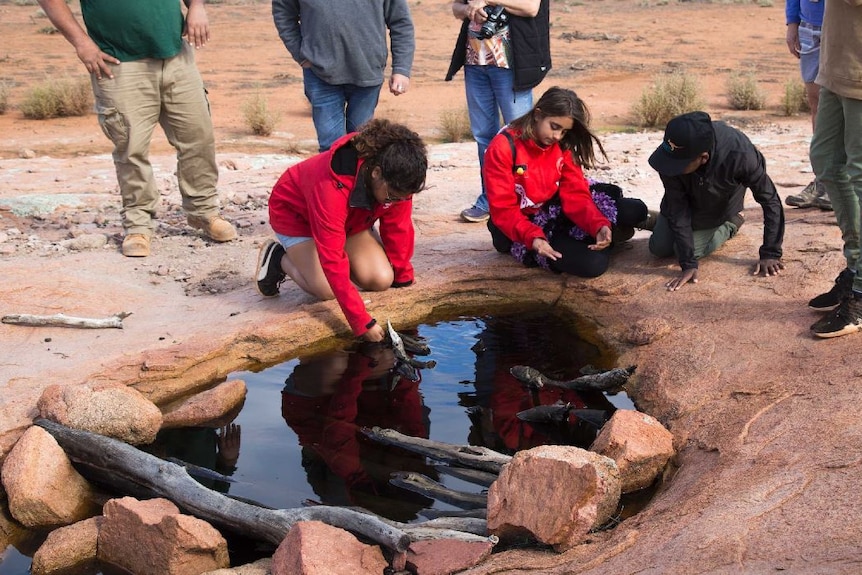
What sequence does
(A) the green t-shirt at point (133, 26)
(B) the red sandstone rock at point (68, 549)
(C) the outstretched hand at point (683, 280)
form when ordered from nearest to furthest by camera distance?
1. (B) the red sandstone rock at point (68, 549)
2. (C) the outstretched hand at point (683, 280)
3. (A) the green t-shirt at point (133, 26)

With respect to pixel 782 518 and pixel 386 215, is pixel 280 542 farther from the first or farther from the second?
pixel 386 215

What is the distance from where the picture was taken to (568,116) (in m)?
4.63

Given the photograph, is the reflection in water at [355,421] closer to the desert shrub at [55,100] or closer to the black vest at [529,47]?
the black vest at [529,47]

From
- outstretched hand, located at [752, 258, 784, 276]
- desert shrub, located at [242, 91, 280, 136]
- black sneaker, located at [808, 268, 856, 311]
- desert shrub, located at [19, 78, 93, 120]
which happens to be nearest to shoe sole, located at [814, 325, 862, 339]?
black sneaker, located at [808, 268, 856, 311]

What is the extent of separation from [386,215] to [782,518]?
272cm

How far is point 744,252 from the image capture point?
16.8 feet

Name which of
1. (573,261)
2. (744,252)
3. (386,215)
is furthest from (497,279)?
(744,252)

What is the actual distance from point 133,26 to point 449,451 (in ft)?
10.3

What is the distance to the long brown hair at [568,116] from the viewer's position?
4633 millimetres

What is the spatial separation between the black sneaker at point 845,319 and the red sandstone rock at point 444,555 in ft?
5.94

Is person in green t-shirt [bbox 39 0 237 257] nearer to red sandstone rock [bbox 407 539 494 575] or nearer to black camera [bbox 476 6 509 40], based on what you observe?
black camera [bbox 476 6 509 40]

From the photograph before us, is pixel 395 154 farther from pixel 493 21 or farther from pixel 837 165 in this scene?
pixel 837 165

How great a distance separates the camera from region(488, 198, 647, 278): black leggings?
512 cm

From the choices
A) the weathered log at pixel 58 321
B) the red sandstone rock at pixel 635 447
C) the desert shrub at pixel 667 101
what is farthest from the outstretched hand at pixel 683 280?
the desert shrub at pixel 667 101
